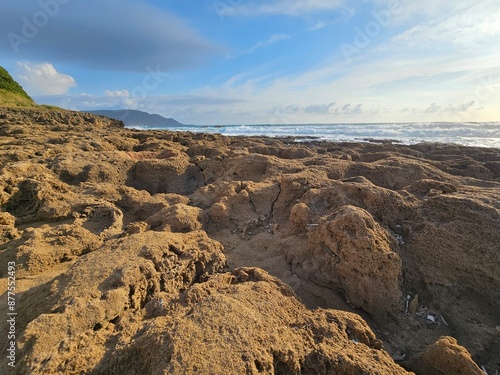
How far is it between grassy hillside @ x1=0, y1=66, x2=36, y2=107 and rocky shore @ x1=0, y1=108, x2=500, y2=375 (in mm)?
14353

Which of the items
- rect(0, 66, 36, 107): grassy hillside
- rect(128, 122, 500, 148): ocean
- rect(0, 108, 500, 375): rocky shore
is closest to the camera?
rect(0, 108, 500, 375): rocky shore

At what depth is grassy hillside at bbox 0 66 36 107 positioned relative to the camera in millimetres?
16406

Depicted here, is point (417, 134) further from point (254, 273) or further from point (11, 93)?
point (11, 93)

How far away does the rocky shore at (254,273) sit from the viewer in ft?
5.83

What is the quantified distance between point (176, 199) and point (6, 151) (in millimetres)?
4052

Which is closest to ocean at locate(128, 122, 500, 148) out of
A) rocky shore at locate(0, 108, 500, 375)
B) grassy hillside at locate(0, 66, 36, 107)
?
rocky shore at locate(0, 108, 500, 375)

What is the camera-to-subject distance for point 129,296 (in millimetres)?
2322

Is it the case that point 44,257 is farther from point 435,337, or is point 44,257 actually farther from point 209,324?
point 435,337

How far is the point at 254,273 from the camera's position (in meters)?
2.71

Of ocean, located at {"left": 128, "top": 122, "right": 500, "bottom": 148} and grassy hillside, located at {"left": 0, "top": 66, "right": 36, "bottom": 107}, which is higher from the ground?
grassy hillside, located at {"left": 0, "top": 66, "right": 36, "bottom": 107}

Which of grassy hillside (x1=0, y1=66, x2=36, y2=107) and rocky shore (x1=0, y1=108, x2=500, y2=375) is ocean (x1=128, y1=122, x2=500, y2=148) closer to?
rocky shore (x1=0, y1=108, x2=500, y2=375)

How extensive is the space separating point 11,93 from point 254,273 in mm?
23158

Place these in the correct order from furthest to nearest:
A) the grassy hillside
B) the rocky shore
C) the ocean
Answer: the ocean → the grassy hillside → the rocky shore

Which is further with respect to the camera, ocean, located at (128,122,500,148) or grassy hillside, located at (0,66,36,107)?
ocean, located at (128,122,500,148)
